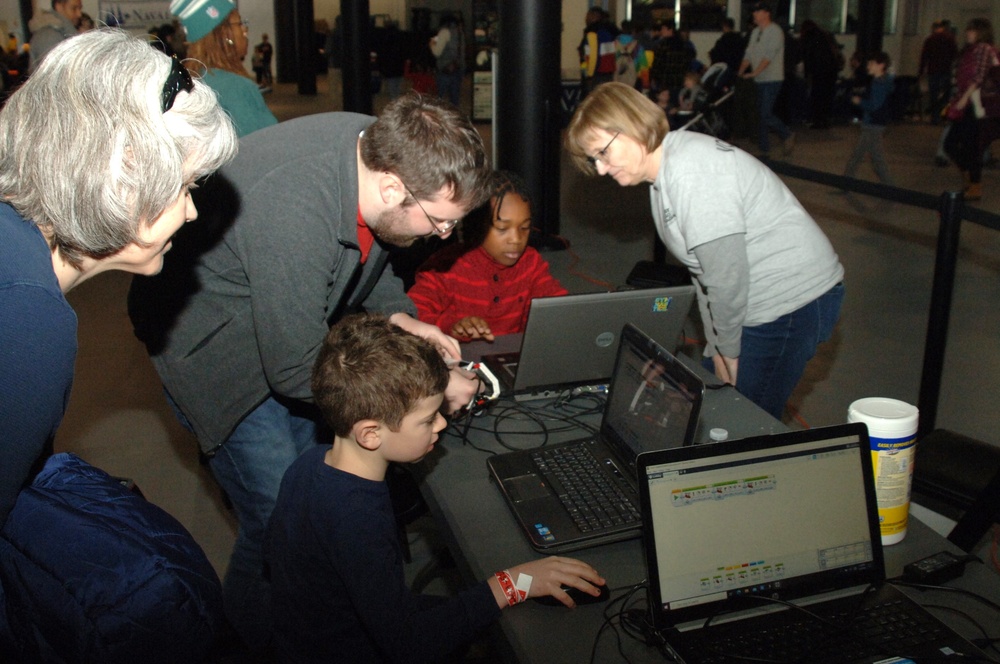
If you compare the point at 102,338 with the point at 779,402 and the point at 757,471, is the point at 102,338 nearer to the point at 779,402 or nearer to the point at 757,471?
the point at 779,402

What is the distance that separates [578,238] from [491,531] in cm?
507

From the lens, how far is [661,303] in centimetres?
200

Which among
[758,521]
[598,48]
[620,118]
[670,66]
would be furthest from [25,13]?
[758,521]

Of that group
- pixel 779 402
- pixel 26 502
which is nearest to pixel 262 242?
pixel 26 502

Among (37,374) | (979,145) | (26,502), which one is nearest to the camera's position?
(37,374)

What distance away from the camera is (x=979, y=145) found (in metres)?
7.20

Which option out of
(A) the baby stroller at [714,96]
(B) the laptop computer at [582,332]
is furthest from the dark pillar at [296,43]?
(B) the laptop computer at [582,332]

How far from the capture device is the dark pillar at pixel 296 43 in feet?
56.5

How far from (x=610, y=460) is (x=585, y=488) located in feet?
0.42

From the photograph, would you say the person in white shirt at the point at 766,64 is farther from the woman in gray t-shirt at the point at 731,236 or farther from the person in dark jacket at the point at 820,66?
the woman in gray t-shirt at the point at 731,236

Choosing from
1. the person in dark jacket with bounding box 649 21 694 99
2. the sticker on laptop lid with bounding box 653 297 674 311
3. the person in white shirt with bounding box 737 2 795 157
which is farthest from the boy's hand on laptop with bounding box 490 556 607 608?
the person in dark jacket with bounding box 649 21 694 99

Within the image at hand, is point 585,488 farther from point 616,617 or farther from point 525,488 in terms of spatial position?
point 616,617

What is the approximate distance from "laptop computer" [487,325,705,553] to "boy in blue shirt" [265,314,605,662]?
16cm

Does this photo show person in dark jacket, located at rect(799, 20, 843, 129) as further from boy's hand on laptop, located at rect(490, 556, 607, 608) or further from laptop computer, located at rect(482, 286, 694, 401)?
boy's hand on laptop, located at rect(490, 556, 607, 608)
